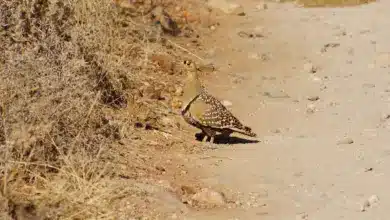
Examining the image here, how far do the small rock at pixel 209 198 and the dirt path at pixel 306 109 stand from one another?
135 mm

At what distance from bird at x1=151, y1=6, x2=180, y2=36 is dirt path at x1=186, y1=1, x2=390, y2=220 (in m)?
0.68

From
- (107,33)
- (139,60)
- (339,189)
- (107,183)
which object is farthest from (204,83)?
(107,183)

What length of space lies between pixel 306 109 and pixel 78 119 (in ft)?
11.8

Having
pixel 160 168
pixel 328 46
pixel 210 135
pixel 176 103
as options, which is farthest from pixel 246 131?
pixel 328 46

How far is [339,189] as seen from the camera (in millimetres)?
6719

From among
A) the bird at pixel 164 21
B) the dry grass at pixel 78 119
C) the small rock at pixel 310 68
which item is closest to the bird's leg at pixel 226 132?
the dry grass at pixel 78 119

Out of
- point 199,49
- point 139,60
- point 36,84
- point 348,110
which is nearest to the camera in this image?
point 36,84

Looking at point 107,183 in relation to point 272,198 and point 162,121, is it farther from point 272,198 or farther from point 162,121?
point 162,121

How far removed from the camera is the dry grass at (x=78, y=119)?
217 inches

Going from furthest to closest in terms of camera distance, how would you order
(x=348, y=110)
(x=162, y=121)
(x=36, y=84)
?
1. (x=348, y=110)
2. (x=162, y=121)
3. (x=36, y=84)

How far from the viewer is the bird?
12.2 meters

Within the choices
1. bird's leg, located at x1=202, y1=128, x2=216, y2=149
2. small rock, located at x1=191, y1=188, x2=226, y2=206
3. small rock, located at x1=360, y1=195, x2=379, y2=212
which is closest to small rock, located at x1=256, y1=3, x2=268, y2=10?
bird's leg, located at x1=202, y1=128, x2=216, y2=149

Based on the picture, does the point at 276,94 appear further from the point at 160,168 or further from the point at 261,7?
the point at 261,7

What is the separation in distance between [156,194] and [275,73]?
5.15 metres
